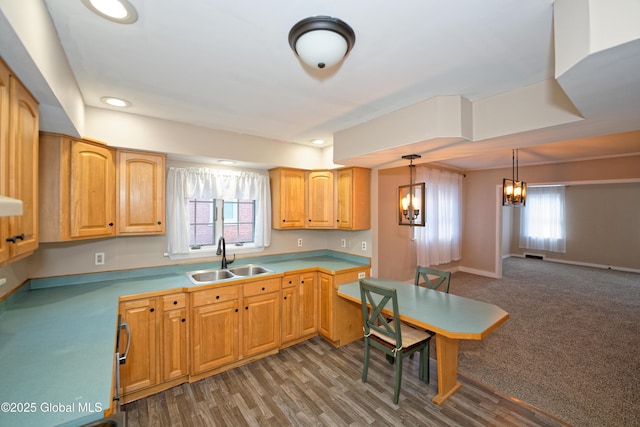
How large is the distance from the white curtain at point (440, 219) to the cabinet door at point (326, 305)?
2.39 meters

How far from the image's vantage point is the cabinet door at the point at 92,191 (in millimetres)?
2064

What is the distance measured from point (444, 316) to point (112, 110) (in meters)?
3.43

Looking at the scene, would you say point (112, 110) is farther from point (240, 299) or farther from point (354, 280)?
point (354, 280)

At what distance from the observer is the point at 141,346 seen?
2.22 meters

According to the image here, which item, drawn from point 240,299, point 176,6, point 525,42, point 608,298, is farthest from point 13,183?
point 608,298

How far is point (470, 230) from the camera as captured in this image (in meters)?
6.34

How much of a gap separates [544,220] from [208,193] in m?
9.52

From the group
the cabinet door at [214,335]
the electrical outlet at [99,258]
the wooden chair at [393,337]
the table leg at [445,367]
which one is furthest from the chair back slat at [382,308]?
the electrical outlet at [99,258]

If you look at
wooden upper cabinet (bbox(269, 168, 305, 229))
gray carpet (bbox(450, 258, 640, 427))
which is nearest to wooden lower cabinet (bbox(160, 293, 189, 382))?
wooden upper cabinet (bbox(269, 168, 305, 229))

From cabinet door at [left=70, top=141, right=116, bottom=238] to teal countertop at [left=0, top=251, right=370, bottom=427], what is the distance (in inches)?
21.7

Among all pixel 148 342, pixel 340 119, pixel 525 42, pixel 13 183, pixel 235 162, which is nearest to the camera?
pixel 13 183

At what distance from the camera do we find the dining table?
191 cm

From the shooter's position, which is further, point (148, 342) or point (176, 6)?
point (148, 342)

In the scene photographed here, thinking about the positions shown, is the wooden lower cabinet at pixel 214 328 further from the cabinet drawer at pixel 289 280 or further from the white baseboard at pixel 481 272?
the white baseboard at pixel 481 272
